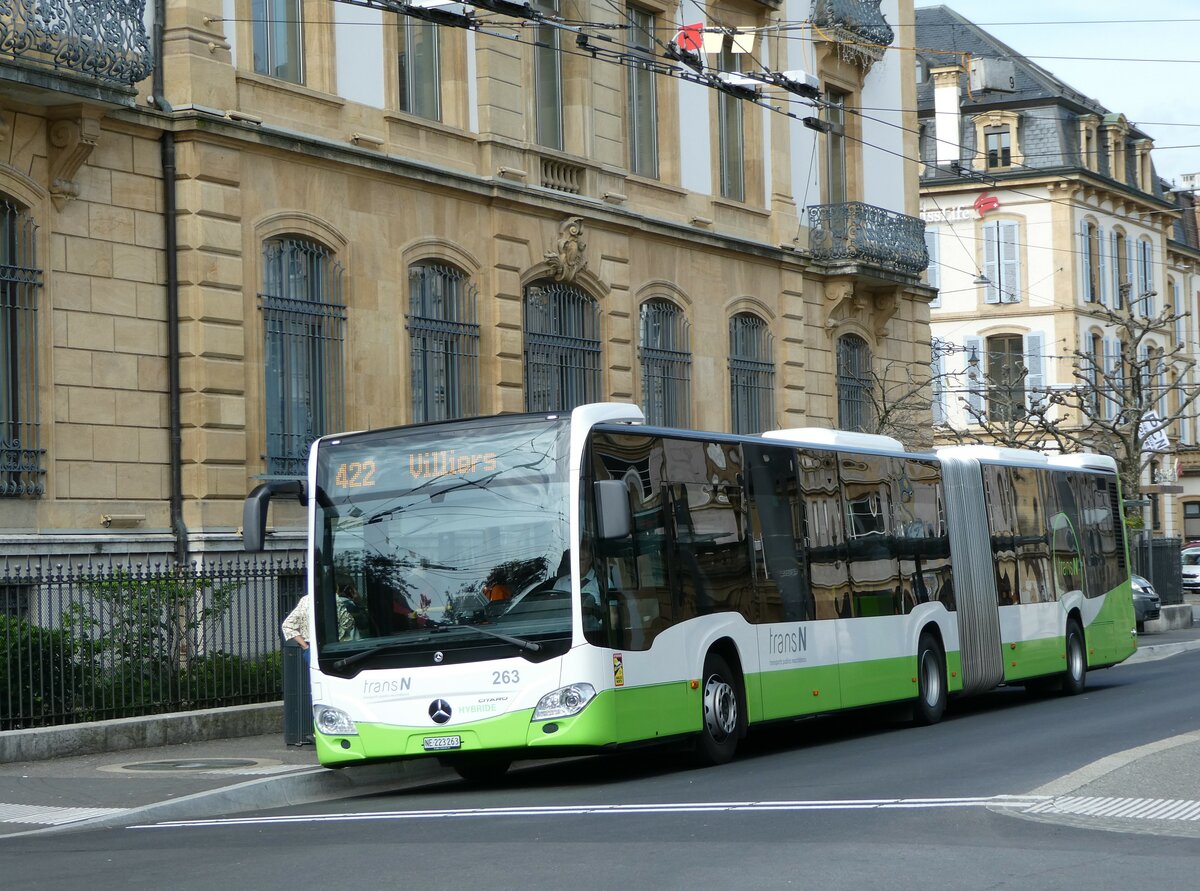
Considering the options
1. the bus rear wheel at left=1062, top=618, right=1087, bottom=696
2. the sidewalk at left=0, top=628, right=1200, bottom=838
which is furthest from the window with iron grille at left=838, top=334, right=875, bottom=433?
the sidewalk at left=0, top=628, right=1200, bottom=838

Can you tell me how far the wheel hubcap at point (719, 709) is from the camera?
15.7 metres

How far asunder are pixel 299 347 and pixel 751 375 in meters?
10.6

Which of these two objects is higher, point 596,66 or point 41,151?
point 596,66

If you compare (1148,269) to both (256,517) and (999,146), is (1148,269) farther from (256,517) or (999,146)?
(256,517)

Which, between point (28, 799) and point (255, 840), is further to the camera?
point (28, 799)

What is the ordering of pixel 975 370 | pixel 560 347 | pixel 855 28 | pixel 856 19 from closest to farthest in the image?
pixel 560 347, pixel 855 28, pixel 856 19, pixel 975 370

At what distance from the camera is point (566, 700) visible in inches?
547

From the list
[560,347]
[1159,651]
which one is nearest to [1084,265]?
[1159,651]

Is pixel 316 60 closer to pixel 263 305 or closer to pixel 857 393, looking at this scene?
pixel 263 305

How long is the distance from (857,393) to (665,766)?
19446mm

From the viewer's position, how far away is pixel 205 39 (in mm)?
21094

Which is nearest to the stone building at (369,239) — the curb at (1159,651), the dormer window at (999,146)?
the curb at (1159,651)

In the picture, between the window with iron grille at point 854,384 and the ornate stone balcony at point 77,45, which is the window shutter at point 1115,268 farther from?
the ornate stone balcony at point 77,45

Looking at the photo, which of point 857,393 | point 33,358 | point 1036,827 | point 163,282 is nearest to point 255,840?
point 1036,827
